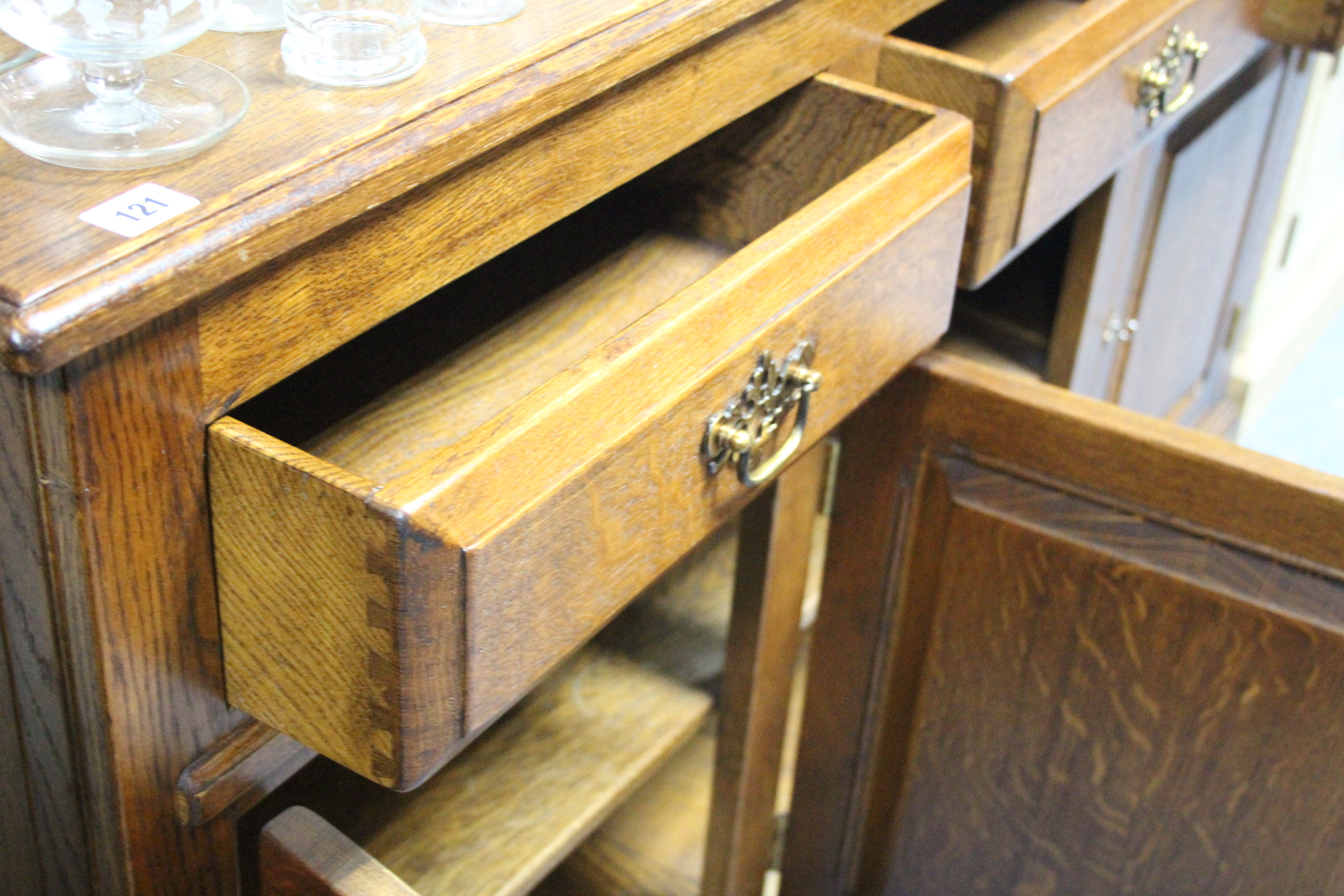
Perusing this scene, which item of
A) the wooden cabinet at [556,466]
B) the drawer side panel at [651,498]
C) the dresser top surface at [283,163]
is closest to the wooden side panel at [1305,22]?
the wooden cabinet at [556,466]

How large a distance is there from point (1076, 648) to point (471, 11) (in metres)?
0.42

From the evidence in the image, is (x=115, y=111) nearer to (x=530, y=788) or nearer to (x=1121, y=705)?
(x=530, y=788)

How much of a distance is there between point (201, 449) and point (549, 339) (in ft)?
0.73

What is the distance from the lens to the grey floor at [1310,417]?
164cm

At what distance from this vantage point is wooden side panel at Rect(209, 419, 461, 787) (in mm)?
457

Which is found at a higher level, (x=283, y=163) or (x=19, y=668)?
(x=283, y=163)

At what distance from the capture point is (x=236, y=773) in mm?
559

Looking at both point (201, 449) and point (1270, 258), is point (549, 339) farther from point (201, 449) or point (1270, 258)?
point (1270, 258)

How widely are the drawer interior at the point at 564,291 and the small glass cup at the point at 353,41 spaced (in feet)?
0.43

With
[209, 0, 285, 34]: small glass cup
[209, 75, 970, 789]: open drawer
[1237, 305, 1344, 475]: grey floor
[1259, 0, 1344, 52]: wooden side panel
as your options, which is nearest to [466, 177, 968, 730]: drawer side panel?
[209, 75, 970, 789]: open drawer

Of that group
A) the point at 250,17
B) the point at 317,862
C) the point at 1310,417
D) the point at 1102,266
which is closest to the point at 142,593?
→ the point at 317,862

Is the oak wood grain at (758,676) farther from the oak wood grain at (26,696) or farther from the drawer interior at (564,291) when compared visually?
the oak wood grain at (26,696)

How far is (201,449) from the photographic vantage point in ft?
1.59

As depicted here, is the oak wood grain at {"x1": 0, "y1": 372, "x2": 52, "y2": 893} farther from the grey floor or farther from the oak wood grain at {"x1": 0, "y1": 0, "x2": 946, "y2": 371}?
the grey floor
